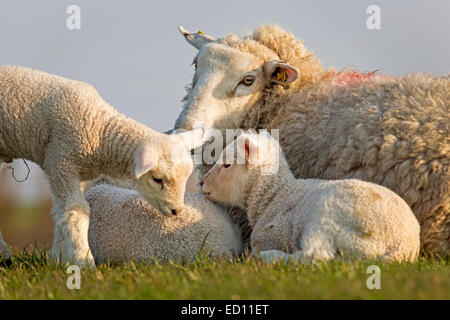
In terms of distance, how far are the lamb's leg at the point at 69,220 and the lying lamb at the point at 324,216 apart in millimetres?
1211

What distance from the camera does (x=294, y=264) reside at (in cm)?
386

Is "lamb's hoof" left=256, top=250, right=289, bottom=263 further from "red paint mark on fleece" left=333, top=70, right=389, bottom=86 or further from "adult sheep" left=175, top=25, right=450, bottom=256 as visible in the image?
"red paint mark on fleece" left=333, top=70, right=389, bottom=86

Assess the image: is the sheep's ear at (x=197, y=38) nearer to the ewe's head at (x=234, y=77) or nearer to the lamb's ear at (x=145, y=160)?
the ewe's head at (x=234, y=77)

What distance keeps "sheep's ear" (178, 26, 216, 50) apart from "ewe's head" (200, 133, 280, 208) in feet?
6.43

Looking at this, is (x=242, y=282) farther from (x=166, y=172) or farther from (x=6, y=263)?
(x=6, y=263)

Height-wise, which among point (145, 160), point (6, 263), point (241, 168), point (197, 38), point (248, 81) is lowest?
point (6, 263)

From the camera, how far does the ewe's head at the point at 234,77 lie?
18.4 ft

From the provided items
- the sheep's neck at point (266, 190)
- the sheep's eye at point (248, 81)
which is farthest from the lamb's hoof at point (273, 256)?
the sheep's eye at point (248, 81)

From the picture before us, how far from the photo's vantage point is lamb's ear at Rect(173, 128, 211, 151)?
185 inches

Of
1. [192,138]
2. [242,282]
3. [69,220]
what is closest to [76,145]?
[69,220]

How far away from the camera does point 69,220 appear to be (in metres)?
4.66

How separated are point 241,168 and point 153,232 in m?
0.84
